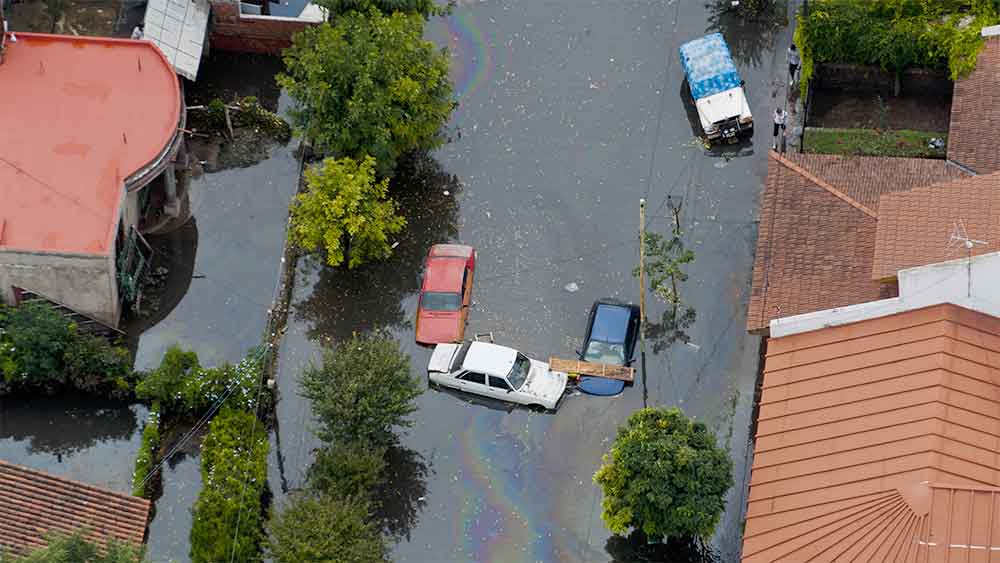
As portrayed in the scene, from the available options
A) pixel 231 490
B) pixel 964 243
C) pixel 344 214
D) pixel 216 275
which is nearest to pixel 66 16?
pixel 216 275

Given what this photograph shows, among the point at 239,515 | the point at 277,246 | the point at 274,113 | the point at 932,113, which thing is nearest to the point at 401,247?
the point at 277,246

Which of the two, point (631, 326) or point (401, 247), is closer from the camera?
point (631, 326)

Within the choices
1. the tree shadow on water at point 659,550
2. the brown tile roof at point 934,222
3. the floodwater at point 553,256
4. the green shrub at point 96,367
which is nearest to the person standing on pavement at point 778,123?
the floodwater at point 553,256

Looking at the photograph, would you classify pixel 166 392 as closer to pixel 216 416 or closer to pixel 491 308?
pixel 216 416

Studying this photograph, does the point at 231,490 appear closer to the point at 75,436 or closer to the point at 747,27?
the point at 75,436

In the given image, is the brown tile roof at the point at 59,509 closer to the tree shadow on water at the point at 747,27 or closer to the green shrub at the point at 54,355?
the green shrub at the point at 54,355

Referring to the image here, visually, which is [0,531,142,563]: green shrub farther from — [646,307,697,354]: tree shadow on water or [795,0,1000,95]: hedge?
[795,0,1000,95]: hedge
